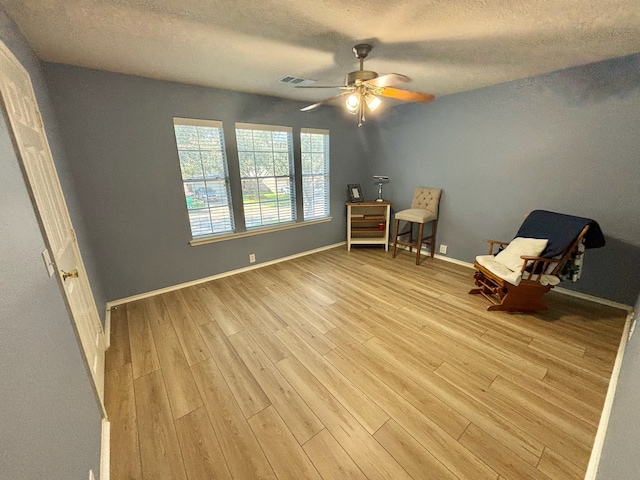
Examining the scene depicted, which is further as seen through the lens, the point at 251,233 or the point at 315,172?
the point at 315,172

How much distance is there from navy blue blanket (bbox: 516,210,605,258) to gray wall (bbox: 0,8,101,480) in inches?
137

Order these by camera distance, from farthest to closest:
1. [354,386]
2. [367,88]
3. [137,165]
Answer: [137,165] → [367,88] → [354,386]

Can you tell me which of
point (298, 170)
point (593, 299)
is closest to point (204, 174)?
point (298, 170)

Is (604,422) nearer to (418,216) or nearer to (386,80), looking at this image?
(386,80)

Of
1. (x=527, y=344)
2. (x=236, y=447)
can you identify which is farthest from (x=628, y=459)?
(x=236, y=447)

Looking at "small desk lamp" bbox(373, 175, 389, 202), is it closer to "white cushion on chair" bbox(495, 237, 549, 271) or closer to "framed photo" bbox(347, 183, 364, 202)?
"framed photo" bbox(347, 183, 364, 202)

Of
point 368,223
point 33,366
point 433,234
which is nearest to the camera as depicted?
point 33,366

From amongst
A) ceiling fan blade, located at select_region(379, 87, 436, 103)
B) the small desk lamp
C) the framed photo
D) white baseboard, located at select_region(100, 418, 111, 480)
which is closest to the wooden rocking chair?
ceiling fan blade, located at select_region(379, 87, 436, 103)

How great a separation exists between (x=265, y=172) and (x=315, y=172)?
931mm

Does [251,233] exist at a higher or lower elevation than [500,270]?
higher

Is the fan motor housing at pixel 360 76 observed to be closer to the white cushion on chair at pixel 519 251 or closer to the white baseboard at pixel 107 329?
the white cushion on chair at pixel 519 251

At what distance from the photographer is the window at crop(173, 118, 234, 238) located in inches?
117

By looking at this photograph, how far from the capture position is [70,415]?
1009mm

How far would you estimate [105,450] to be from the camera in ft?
4.42
